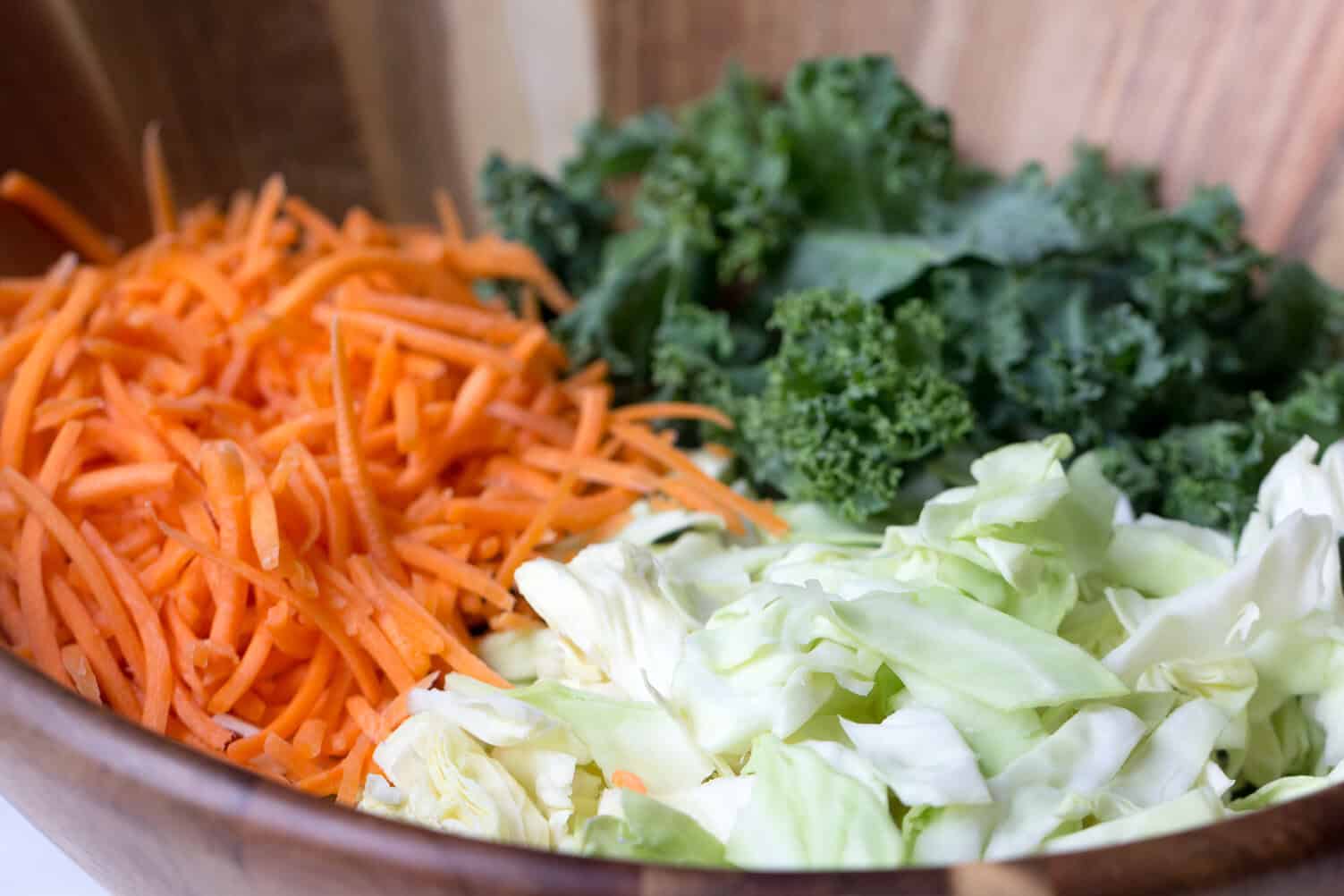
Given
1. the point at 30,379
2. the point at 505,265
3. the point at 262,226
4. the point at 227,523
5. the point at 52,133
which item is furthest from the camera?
the point at 52,133

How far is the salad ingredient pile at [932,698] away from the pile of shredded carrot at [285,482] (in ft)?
0.32

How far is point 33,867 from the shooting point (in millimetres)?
880

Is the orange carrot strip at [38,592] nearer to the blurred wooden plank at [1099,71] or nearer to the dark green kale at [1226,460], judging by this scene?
the dark green kale at [1226,460]

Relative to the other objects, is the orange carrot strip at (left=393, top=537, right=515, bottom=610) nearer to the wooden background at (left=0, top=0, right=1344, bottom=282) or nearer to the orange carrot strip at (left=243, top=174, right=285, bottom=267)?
the orange carrot strip at (left=243, top=174, right=285, bottom=267)

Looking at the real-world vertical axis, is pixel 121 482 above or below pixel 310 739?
above

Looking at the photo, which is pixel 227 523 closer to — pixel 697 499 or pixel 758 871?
pixel 697 499

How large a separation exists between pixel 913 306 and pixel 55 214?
1090mm

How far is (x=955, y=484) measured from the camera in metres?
1.07

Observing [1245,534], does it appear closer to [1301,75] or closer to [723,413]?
[723,413]

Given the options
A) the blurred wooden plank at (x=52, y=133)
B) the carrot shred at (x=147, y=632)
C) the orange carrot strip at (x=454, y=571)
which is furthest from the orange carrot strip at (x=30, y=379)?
the blurred wooden plank at (x=52, y=133)

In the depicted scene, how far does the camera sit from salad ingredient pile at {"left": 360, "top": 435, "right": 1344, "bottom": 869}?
2.31ft

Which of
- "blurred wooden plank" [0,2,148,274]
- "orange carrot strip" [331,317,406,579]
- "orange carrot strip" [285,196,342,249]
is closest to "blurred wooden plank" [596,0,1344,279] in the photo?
"orange carrot strip" [285,196,342,249]

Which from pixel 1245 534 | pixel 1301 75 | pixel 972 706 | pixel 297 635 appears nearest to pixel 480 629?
pixel 297 635

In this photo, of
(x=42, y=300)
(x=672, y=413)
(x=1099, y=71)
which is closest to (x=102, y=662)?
(x=42, y=300)
